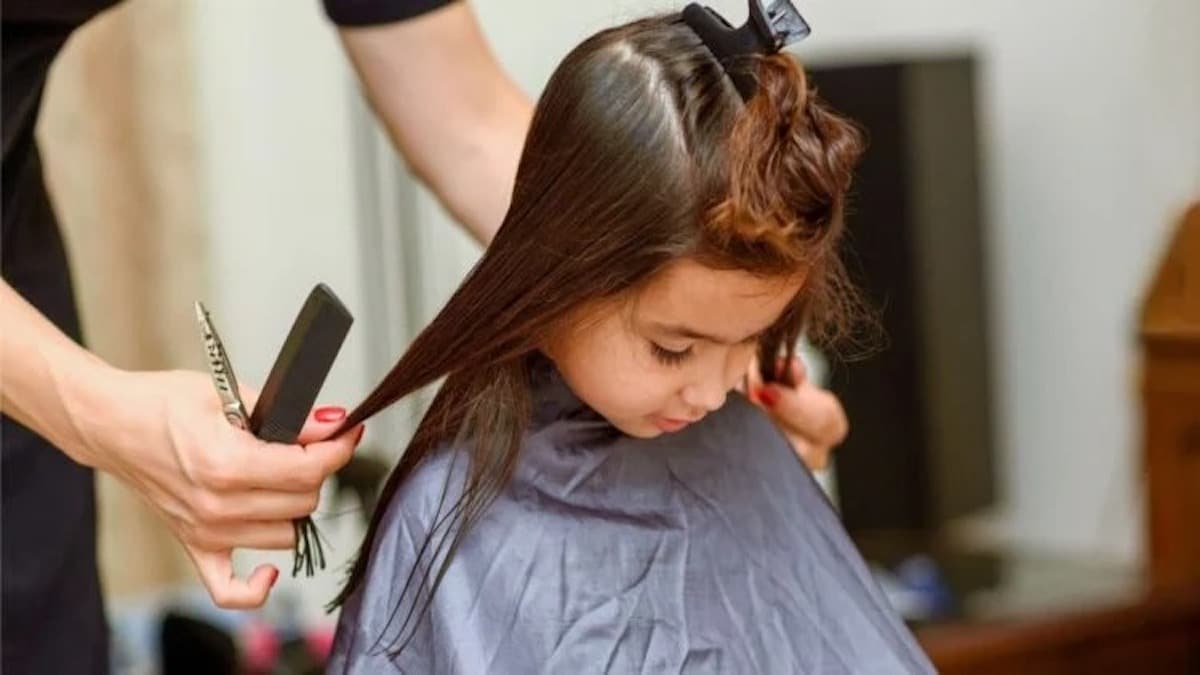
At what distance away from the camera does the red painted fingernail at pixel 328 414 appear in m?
0.97

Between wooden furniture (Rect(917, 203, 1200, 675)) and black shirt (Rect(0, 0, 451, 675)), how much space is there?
1.32 meters

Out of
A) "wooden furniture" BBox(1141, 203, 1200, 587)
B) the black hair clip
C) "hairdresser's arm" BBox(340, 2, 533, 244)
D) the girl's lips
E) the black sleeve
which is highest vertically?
the black hair clip

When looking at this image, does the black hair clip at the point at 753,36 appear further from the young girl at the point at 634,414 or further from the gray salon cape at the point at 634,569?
the gray salon cape at the point at 634,569

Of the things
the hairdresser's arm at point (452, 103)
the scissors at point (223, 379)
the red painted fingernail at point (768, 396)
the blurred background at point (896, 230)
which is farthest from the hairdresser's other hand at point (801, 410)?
the blurred background at point (896, 230)

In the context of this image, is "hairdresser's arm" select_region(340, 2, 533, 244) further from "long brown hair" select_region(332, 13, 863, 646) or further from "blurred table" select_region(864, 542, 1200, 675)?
"blurred table" select_region(864, 542, 1200, 675)

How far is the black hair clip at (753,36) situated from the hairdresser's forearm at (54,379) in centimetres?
37

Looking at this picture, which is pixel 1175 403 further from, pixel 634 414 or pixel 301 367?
pixel 301 367

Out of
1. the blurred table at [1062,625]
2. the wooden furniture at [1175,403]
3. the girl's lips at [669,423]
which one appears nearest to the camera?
the girl's lips at [669,423]

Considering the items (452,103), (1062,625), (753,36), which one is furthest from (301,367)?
(1062,625)

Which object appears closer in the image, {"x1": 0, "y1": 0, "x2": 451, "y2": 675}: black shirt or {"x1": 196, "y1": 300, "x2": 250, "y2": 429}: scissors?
{"x1": 196, "y1": 300, "x2": 250, "y2": 429}: scissors

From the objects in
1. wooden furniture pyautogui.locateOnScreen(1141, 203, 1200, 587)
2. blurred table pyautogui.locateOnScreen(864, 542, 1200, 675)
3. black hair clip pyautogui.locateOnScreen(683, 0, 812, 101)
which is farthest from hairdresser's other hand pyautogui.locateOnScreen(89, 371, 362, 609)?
wooden furniture pyautogui.locateOnScreen(1141, 203, 1200, 587)

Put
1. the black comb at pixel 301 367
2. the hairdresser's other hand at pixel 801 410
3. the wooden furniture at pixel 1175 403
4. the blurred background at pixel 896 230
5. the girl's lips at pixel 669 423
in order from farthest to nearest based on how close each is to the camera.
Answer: the blurred background at pixel 896 230 < the wooden furniture at pixel 1175 403 < the hairdresser's other hand at pixel 801 410 < the girl's lips at pixel 669 423 < the black comb at pixel 301 367

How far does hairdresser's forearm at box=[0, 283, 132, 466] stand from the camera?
3.20 ft

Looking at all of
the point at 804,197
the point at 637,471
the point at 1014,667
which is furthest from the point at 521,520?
the point at 1014,667
